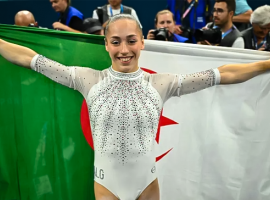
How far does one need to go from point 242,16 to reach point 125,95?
308cm

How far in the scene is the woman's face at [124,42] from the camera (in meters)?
2.28

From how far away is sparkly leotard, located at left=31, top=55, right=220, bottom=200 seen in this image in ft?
7.75

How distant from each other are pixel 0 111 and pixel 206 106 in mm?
1663

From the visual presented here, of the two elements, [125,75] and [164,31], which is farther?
[164,31]


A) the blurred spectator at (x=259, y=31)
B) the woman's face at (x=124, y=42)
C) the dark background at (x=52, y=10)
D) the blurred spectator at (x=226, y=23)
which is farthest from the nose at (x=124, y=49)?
the dark background at (x=52, y=10)

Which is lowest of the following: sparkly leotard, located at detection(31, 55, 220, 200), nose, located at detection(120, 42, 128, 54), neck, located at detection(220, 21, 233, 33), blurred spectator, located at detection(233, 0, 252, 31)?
sparkly leotard, located at detection(31, 55, 220, 200)

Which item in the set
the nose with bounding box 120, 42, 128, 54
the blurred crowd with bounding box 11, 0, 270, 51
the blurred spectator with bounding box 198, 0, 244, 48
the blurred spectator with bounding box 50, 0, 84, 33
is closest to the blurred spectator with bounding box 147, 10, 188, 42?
the blurred crowd with bounding box 11, 0, 270, 51

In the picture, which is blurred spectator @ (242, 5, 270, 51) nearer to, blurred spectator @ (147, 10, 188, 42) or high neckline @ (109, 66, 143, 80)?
blurred spectator @ (147, 10, 188, 42)

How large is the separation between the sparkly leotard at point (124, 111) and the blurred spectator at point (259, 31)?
5.53 ft

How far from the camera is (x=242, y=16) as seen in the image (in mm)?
4859

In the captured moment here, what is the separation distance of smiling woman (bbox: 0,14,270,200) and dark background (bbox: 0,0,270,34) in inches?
166

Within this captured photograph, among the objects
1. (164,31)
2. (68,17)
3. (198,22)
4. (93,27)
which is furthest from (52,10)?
(164,31)

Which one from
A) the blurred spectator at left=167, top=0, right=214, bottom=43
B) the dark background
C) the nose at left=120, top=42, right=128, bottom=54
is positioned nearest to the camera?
the nose at left=120, top=42, right=128, bottom=54

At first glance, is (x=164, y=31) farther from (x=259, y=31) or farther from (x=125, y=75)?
(x=125, y=75)
